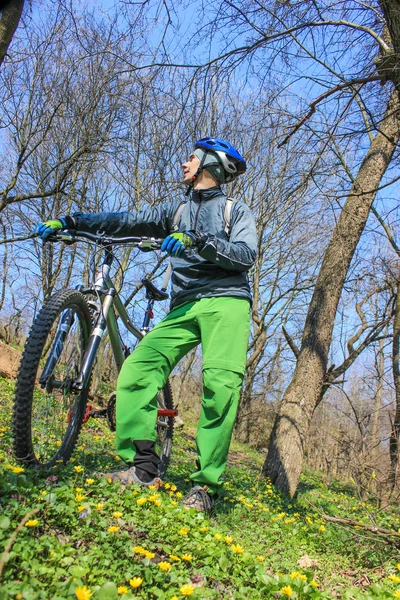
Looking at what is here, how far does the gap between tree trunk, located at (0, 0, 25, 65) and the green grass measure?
3.15m

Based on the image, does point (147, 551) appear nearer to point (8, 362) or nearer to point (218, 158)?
point (218, 158)

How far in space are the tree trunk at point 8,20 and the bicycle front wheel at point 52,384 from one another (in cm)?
246

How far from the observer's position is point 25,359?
2268 mm

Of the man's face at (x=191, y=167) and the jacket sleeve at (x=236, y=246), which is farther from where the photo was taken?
the man's face at (x=191, y=167)

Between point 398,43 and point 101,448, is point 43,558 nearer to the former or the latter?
point 101,448

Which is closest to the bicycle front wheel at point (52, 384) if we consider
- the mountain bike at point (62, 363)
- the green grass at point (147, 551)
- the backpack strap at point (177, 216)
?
the mountain bike at point (62, 363)

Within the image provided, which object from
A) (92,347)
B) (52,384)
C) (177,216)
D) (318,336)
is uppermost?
(177,216)

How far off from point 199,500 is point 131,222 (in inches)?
69.9

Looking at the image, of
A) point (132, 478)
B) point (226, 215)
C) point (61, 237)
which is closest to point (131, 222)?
point (61, 237)

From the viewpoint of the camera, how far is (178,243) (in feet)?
8.15

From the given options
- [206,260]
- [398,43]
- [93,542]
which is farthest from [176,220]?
[93,542]

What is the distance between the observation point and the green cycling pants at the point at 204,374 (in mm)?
2633

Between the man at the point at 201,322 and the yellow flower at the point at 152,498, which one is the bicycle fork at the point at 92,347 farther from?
the yellow flower at the point at 152,498

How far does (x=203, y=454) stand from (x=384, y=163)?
3.66 m
